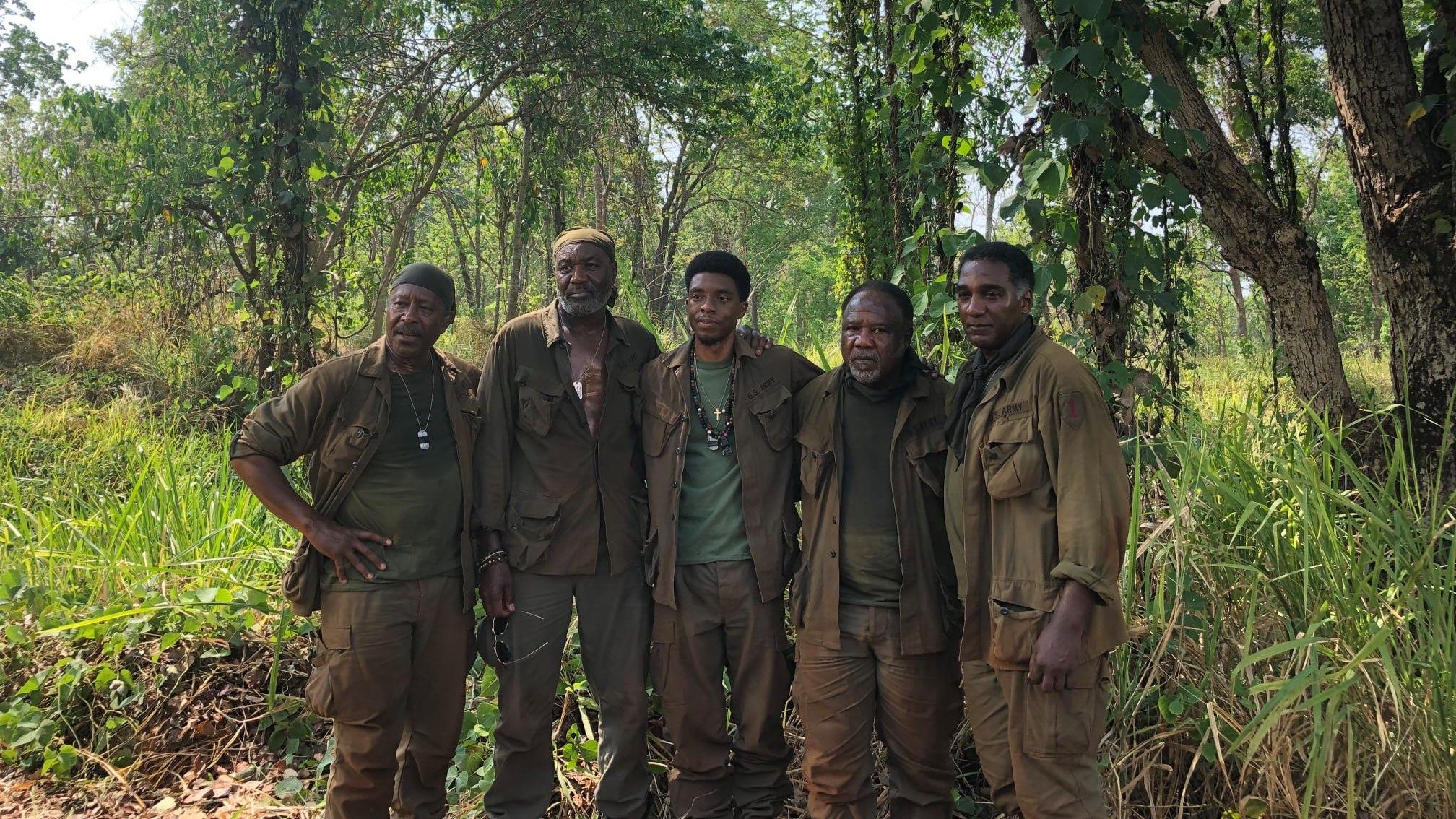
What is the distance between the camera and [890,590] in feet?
9.40

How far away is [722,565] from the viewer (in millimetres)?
3066

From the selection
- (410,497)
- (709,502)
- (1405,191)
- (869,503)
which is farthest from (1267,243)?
(410,497)

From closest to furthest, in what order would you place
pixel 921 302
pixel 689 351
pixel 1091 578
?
pixel 1091 578 → pixel 689 351 → pixel 921 302

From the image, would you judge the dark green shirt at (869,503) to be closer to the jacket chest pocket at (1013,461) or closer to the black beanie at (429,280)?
the jacket chest pocket at (1013,461)

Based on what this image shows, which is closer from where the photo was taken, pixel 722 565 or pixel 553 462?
pixel 722 565

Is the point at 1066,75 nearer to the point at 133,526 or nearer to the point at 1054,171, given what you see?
the point at 1054,171

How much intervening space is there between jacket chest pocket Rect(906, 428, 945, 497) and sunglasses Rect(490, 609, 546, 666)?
1.38m

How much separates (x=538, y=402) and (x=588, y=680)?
1.01m

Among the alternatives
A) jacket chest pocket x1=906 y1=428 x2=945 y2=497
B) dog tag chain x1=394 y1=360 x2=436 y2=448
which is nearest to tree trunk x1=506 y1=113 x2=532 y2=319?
dog tag chain x1=394 y1=360 x2=436 y2=448

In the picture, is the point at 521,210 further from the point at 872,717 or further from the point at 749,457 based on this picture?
the point at 872,717

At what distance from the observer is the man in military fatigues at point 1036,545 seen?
2342mm

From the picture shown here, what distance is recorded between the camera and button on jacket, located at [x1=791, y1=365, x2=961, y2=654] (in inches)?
111

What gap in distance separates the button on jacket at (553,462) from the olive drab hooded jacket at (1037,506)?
4.00 feet

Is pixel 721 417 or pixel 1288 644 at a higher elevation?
pixel 721 417
